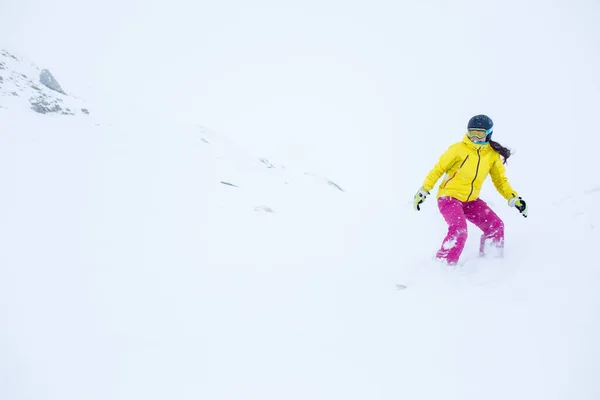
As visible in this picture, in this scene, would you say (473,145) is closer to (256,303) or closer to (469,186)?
(469,186)

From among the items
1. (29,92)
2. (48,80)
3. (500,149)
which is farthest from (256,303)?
(48,80)

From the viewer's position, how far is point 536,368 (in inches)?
97.5

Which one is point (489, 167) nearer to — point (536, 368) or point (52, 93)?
point (536, 368)

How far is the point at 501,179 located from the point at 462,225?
1.30m

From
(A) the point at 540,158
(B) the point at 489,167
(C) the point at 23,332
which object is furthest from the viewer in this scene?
(A) the point at 540,158

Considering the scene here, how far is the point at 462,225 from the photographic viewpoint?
488 cm

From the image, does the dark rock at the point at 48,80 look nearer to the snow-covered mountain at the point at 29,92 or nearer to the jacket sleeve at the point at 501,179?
the snow-covered mountain at the point at 29,92

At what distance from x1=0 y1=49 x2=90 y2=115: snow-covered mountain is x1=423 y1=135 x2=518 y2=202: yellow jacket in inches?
473

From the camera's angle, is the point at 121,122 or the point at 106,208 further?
the point at 121,122

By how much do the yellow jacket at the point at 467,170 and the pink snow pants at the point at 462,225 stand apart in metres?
0.18

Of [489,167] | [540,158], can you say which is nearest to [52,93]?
[489,167]

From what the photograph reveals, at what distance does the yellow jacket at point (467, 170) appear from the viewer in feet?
16.4

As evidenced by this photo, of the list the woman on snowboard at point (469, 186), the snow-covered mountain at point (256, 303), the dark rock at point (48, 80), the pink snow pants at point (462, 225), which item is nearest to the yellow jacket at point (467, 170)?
the woman on snowboard at point (469, 186)

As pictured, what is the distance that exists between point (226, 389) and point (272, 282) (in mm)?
2017
